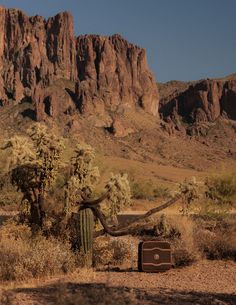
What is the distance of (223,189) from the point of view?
2712cm

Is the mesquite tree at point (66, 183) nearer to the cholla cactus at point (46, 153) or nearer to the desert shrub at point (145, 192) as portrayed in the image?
the cholla cactus at point (46, 153)

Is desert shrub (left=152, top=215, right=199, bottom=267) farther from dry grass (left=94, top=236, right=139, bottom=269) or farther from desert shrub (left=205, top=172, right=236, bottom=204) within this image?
desert shrub (left=205, top=172, right=236, bottom=204)

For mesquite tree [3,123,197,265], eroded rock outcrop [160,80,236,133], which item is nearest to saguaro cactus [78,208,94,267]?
mesquite tree [3,123,197,265]

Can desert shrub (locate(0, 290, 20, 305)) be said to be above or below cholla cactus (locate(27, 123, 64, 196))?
below

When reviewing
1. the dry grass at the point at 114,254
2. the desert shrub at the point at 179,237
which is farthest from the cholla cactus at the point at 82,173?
the desert shrub at the point at 179,237

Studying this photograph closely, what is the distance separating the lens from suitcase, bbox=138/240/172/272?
13.5 metres

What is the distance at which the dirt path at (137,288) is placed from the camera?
369 inches

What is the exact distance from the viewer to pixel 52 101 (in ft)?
363

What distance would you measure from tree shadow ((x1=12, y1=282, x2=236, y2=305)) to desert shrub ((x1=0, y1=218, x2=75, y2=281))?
→ 120 cm

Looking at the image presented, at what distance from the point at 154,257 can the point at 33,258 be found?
116 inches

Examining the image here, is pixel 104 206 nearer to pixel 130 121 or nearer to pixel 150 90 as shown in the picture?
pixel 130 121

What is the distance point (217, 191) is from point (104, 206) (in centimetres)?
1200

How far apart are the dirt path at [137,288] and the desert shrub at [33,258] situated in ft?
1.42

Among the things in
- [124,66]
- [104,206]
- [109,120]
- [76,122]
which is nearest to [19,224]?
[104,206]
